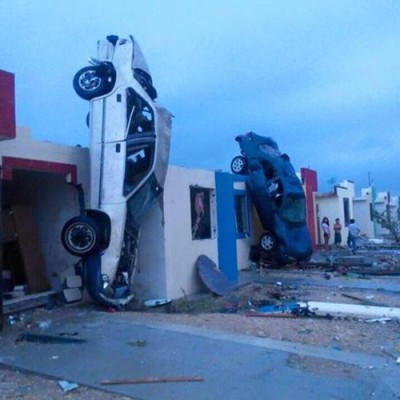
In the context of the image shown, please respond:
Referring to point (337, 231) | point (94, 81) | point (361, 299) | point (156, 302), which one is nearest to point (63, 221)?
point (156, 302)

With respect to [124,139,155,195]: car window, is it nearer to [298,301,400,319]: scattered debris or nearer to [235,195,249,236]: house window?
[298,301,400,319]: scattered debris

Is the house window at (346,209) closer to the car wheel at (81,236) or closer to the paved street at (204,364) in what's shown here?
the car wheel at (81,236)

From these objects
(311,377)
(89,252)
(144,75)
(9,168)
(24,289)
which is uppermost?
(144,75)

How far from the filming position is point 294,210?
19.8 m

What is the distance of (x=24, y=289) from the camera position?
1109 cm

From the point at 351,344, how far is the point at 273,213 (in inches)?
429

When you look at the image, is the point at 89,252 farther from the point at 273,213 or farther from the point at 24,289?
the point at 273,213

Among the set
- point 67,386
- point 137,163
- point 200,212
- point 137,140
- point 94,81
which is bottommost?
point 67,386

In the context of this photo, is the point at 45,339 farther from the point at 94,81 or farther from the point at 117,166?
the point at 94,81

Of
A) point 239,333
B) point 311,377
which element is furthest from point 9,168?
point 311,377

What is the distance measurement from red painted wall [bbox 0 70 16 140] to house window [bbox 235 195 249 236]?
1138 centimetres

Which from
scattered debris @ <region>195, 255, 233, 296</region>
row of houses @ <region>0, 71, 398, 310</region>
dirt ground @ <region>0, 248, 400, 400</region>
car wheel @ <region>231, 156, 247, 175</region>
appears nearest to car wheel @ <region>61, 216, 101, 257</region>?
row of houses @ <region>0, 71, 398, 310</region>

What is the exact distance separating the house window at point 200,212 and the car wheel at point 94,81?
389 cm

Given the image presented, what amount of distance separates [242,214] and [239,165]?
1.84m
